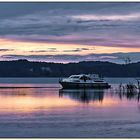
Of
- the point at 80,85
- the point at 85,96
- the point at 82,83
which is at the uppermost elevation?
the point at 82,83

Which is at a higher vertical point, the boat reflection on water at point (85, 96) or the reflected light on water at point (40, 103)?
the reflected light on water at point (40, 103)

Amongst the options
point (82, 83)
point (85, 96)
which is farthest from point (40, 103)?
point (82, 83)

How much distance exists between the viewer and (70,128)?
81.1 feet

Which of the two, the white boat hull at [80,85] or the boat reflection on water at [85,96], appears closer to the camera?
the boat reflection on water at [85,96]

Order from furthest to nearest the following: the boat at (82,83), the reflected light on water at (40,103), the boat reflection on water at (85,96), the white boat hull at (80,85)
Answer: the boat at (82,83) < the white boat hull at (80,85) < the boat reflection on water at (85,96) < the reflected light on water at (40,103)

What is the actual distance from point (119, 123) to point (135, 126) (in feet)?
5.29

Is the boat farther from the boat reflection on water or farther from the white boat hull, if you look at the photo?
the boat reflection on water

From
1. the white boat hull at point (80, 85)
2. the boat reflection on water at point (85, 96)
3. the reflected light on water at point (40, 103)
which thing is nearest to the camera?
the reflected light on water at point (40, 103)

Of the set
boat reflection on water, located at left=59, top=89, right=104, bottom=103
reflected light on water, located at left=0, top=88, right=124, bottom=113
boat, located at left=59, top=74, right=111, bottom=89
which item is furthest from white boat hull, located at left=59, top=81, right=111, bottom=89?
reflected light on water, located at left=0, top=88, right=124, bottom=113

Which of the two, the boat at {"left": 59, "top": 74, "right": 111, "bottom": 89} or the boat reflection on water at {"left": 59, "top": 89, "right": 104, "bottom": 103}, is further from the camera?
the boat at {"left": 59, "top": 74, "right": 111, "bottom": 89}

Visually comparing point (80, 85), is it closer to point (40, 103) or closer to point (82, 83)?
point (82, 83)

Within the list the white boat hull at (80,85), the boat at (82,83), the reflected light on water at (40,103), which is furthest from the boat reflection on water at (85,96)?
the boat at (82,83)

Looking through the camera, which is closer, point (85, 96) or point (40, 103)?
point (40, 103)

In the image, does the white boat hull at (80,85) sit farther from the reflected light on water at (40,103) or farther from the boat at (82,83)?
the reflected light on water at (40,103)
